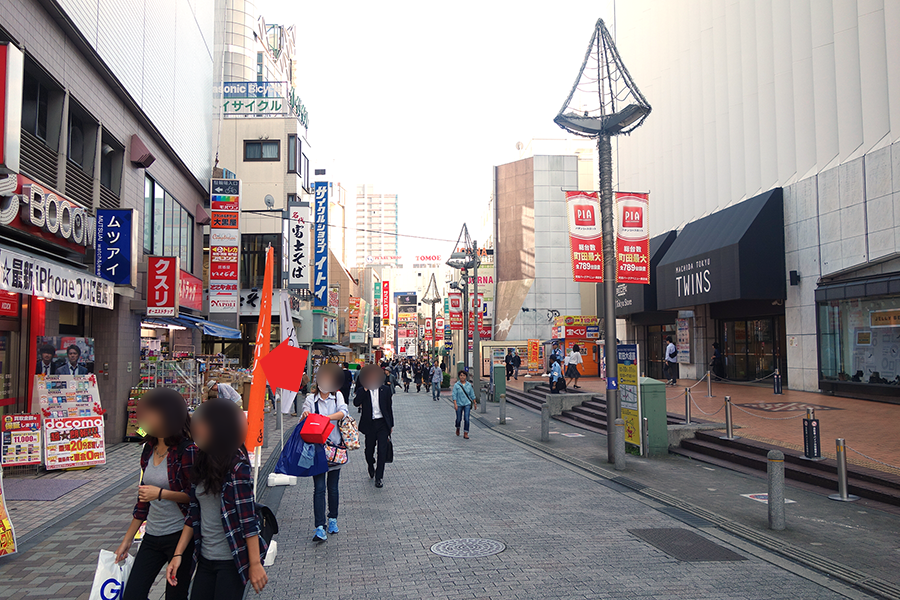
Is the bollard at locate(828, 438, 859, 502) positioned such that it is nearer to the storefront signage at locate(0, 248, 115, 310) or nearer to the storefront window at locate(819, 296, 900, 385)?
the storefront window at locate(819, 296, 900, 385)

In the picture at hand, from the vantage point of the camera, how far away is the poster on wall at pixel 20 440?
406 inches

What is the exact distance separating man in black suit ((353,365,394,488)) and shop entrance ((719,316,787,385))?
17527 mm

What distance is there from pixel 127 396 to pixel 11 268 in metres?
7.14

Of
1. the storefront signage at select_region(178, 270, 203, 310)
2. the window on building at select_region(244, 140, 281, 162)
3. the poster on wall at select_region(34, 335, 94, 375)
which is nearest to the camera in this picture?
the poster on wall at select_region(34, 335, 94, 375)

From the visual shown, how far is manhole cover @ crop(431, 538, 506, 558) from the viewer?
6.46 metres

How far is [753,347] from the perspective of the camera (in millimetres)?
23969

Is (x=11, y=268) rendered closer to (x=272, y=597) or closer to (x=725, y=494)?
(x=272, y=597)

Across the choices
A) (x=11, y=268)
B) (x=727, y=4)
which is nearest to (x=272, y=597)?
(x=11, y=268)

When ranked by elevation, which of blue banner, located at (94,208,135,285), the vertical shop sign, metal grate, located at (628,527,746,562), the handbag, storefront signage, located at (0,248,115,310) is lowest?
metal grate, located at (628,527,746,562)

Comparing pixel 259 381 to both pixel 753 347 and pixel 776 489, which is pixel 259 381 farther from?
pixel 753 347

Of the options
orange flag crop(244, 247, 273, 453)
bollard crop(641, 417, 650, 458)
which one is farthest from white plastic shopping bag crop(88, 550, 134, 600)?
bollard crop(641, 417, 650, 458)

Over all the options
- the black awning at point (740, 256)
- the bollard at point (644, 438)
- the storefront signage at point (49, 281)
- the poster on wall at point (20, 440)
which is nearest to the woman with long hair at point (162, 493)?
the storefront signage at point (49, 281)

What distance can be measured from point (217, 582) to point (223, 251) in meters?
18.6

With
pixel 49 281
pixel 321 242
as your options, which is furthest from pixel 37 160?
pixel 321 242
